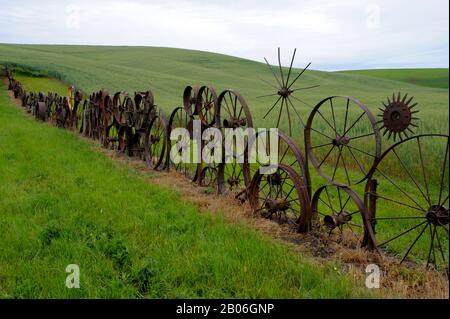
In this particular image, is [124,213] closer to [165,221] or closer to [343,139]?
[165,221]

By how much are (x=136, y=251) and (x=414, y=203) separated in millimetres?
5245

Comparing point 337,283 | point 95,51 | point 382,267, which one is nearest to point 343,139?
point 382,267

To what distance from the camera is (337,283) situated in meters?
3.32

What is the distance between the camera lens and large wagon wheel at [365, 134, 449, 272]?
3785 mm

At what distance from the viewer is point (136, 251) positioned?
422 centimetres

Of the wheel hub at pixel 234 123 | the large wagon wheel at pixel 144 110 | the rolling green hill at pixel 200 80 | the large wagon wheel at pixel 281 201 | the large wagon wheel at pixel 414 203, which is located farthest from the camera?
the rolling green hill at pixel 200 80

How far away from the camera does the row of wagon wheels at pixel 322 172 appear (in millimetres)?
4379

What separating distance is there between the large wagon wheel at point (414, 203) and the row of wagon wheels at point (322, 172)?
0.01 metres

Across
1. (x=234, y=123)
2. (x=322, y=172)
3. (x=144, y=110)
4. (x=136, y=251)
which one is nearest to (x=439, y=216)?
(x=322, y=172)

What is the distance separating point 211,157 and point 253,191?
1840mm

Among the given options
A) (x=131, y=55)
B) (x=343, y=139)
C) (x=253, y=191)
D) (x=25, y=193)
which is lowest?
(x=25, y=193)

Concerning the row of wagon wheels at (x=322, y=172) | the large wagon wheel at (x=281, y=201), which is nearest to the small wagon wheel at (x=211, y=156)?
the row of wagon wheels at (x=322, y=172)

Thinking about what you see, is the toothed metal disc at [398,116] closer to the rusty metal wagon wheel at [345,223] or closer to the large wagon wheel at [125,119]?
the rusty metal wagon wheel at [345,223]

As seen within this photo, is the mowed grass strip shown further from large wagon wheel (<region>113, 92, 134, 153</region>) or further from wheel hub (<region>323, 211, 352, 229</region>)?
large wagon wheel (<region>113, 92, 134, 153</region>)
